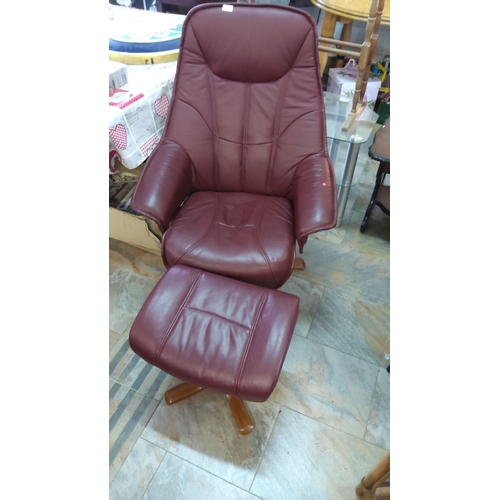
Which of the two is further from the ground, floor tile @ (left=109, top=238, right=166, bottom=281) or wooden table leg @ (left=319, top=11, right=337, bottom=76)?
wooden table leg @ (left=319, top=11, right=337, bottom=76)

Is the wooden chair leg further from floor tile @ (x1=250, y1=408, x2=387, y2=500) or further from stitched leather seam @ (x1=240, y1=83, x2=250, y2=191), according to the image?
floor tile @ (x1=250, y1=408, x2=387, y2=500)

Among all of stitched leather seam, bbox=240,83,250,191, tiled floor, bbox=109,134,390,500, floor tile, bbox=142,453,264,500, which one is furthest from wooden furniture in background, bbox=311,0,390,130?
floor tile, bbox=142,453,264,500

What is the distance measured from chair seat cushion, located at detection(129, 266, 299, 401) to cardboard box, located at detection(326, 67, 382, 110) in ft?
5.31

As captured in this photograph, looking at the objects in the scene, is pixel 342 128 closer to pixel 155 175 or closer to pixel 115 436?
pixel 155 175

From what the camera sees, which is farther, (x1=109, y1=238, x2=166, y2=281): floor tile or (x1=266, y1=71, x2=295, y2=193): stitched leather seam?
(x1=109, y1=238, x2=166, y2=281): floor tile

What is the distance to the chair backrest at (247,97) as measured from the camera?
1237mm

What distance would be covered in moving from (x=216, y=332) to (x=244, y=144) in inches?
31.3

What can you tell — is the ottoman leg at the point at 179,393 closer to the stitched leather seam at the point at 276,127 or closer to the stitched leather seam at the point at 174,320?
the stitched leather seam at the point at 174,320

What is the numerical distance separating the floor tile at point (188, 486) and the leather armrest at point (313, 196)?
33.3 inches

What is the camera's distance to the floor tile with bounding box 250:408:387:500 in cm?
109

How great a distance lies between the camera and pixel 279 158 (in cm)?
141

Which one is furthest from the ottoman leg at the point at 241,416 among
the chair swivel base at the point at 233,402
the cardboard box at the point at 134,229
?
the cardboard box at the point at 134,229

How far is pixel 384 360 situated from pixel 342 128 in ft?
3.47
